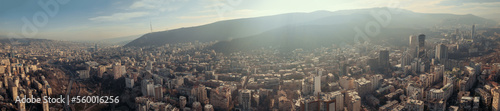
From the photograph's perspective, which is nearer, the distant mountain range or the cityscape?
the cityscape

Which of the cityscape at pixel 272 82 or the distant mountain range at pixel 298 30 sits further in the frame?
the distant mountain range at pixel 298 30

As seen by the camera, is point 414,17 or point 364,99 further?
point 414,17

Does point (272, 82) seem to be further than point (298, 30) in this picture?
No

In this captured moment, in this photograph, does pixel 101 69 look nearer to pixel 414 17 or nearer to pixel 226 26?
pixel 226 26

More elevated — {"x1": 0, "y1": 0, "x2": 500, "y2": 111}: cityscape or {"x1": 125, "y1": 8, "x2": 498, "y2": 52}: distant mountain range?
{"x1": 125, "y1": 8, "x2": 498, "y2": 52}: distant mountain range

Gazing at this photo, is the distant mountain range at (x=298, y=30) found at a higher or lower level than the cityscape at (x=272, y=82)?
higher

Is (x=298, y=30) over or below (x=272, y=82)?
over

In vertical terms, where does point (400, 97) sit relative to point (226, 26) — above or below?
below

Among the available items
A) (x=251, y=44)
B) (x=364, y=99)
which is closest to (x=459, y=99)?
(x=364, y=99)
